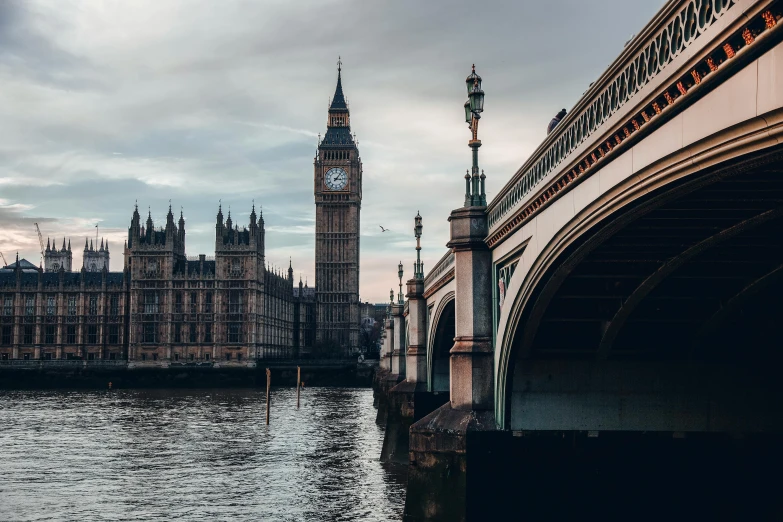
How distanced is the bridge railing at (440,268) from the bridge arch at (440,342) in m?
0.75

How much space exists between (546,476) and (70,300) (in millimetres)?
109328

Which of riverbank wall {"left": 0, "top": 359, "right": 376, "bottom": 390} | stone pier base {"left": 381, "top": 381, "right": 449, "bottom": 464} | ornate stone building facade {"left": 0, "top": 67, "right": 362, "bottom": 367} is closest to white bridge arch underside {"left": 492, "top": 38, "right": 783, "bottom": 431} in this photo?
stone pier base {"left": 381, "top": 381, "right": 449, "bottom": 464}

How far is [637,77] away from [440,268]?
17.6 metres

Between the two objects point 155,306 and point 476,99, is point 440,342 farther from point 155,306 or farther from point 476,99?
point 155,306

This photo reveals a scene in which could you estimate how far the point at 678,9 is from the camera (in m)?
7.25

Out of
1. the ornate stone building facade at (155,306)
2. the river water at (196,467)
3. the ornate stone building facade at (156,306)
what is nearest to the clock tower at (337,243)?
the ornate stone building facade at (156,306)

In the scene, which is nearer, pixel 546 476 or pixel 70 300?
pixel 546 476

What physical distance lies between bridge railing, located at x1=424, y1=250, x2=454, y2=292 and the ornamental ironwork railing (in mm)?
10065

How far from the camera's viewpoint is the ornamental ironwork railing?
6758 millimetres

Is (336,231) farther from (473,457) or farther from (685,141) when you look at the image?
(685,141)

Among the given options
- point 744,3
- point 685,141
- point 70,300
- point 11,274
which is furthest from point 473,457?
point 11,274

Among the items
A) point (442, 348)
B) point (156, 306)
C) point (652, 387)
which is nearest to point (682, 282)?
point (652, 387)

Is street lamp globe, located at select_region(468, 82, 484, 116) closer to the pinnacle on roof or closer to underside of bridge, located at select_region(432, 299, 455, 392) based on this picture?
underside of bridge, located at select_region(432, 299, 455, 392)

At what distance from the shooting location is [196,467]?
97.6 feet
